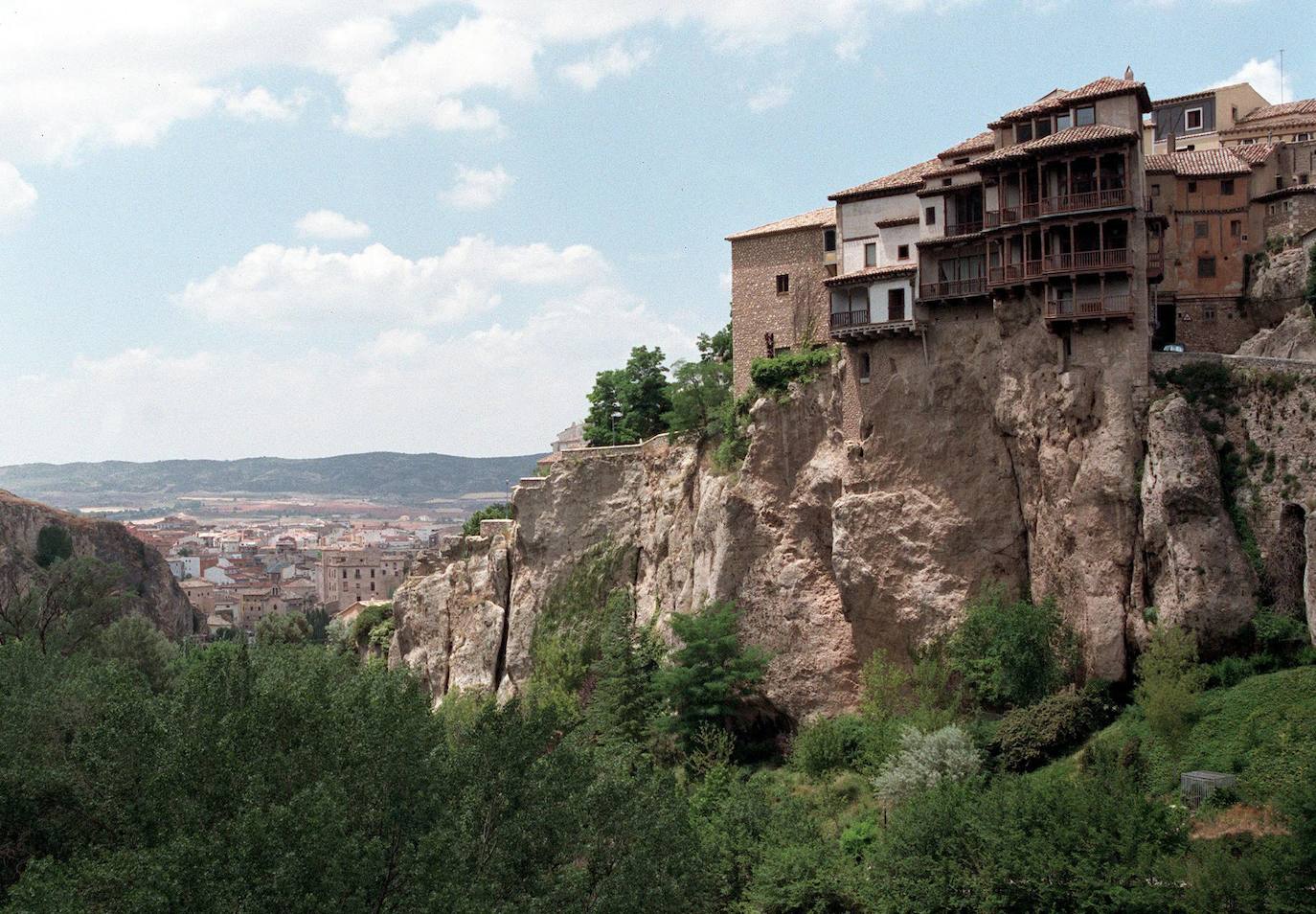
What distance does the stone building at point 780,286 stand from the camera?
53.6 metres

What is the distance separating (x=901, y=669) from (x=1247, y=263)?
17.7m

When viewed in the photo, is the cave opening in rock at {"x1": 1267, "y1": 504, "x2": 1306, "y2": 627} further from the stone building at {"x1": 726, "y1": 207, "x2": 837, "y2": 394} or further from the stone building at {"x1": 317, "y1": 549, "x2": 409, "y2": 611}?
the stone building at {"x1": 317, "y1": 549, "x2": 409, "y2": 611}

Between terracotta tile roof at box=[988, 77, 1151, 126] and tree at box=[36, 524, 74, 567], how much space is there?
109 metres

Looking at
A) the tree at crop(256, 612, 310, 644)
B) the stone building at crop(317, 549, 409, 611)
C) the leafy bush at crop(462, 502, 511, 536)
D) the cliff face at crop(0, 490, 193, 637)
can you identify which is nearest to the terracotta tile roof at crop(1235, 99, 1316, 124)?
the leafy bush at crop(462, 502, 511, 536)

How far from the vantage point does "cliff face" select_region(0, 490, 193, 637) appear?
431ft

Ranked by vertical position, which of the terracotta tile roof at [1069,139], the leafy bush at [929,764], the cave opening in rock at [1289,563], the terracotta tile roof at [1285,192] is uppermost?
the terracotta tile roof at [1069,139]

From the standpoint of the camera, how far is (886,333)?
160 ft

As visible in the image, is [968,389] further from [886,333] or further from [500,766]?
[500,766]

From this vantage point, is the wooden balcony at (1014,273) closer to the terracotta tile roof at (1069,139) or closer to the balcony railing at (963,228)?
the balcony railing at (963,228)

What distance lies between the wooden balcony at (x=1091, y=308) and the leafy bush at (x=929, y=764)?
40.6ft

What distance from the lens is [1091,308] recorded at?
140 feet

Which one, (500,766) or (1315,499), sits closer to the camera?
(500,766)

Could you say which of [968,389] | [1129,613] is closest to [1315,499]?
[1129,613]

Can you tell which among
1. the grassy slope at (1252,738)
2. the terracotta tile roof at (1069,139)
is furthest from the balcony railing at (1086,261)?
the grassy slope at (1252,738)
